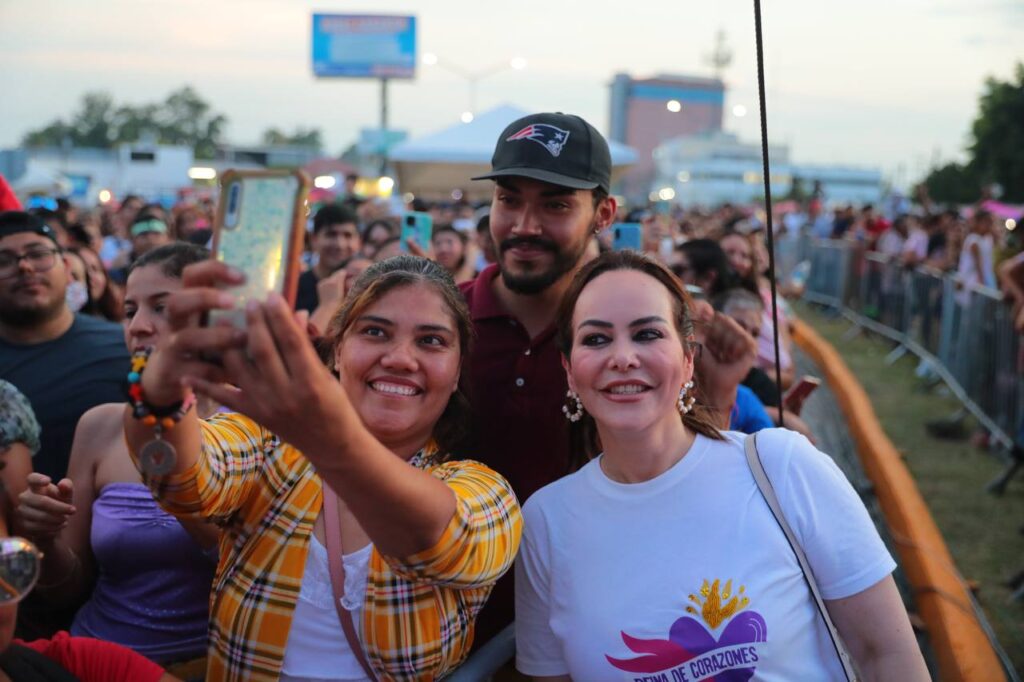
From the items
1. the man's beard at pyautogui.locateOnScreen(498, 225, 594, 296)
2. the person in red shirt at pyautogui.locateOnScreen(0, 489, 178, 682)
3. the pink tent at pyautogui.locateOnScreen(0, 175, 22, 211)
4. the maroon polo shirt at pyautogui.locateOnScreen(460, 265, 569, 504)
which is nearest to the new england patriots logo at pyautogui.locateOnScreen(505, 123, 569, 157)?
the man's beard at pyautogui.locateOnScreen(498, 225, 594, 296)

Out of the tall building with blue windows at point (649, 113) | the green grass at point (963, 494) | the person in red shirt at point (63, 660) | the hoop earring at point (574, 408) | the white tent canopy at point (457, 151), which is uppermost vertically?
the tall building with blue windows at point (649, 113)

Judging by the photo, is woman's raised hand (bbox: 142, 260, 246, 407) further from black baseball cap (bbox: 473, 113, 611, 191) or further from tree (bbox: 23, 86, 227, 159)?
tree (bbox: 23, 86, 227, 159)

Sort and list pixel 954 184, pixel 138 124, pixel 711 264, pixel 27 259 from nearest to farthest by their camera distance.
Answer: pixel 27 259, pixel 711 264, pixel 954 184, pixel 138 124

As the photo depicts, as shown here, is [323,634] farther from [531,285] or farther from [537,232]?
[537,232]

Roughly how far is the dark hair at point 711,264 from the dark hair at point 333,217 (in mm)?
2676

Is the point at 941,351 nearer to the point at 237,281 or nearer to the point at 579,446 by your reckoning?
the point at 579,446

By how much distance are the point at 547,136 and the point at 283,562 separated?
1.79 meters

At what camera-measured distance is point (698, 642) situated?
216cm

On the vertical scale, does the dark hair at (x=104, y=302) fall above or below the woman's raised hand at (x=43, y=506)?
above

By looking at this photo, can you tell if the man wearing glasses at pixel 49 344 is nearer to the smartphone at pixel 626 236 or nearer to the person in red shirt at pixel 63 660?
the person in red shirt at pixel 63 660

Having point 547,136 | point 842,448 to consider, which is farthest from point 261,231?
point 842,448

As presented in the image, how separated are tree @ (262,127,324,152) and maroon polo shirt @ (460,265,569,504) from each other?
128941mm

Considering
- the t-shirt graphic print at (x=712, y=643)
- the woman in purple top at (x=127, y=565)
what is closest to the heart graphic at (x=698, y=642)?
the t-shirt graphic print at (x=712, y=643)

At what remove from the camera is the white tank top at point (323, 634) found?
218 cm
